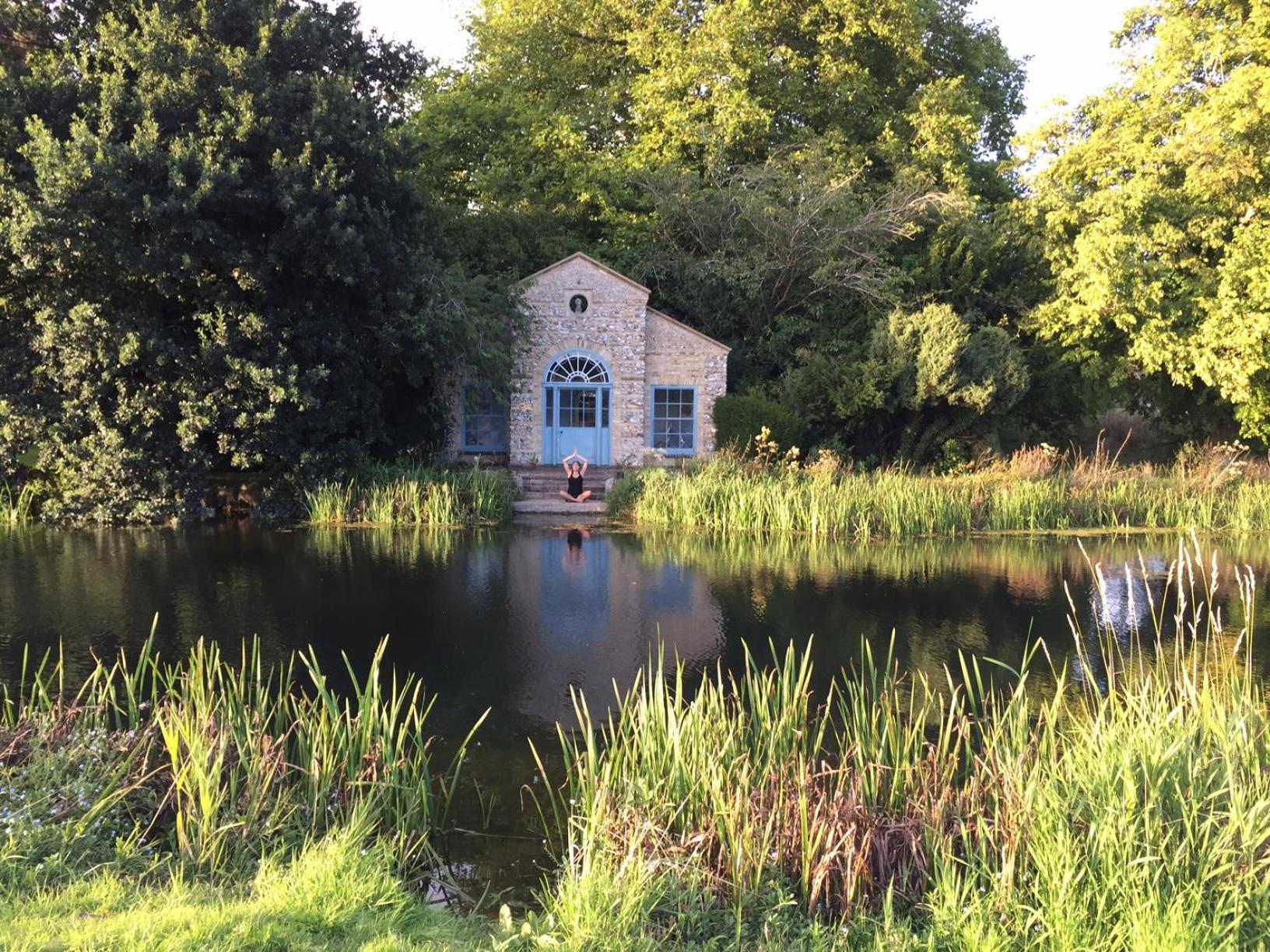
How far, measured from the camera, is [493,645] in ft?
22.9

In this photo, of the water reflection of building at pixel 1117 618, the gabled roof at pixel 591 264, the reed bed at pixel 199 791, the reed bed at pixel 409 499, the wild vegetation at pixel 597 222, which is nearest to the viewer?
the reed bed at pixel 199 791

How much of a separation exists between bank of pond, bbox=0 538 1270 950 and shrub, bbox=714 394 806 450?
12.0m

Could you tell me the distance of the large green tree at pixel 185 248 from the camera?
11.2 m

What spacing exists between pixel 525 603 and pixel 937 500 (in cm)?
638

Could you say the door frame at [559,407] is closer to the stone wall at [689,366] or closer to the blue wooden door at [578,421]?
the blue wooden door at [578,421]

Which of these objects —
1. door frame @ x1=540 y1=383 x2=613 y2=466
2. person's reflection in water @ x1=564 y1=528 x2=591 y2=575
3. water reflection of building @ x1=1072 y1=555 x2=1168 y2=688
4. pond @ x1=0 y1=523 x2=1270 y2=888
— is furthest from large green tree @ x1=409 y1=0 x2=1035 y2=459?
water reflection of building @ x1=1072 y1=555 x2=1168 y2=688

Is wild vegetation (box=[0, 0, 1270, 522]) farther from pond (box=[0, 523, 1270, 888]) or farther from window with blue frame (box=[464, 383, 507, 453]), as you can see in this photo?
pond (box=[0, 523, 1270, 888])

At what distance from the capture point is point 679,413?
17625 millimetres

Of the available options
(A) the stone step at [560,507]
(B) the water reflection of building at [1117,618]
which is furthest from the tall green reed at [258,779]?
(A) the stone step at [560,507]

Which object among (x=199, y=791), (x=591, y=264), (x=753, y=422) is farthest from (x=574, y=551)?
(x=199, y=791)

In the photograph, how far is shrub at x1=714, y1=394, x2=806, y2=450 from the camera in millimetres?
16172

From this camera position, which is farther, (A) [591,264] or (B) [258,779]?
(A) [591,264]

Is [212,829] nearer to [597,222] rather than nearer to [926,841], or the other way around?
[926,841]

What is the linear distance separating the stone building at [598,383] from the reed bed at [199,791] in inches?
512
